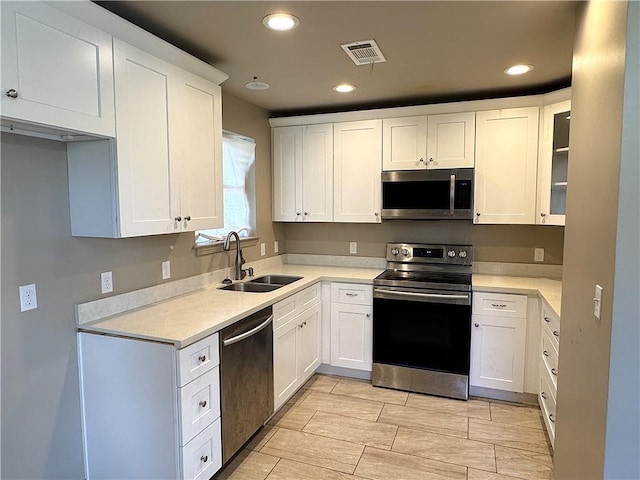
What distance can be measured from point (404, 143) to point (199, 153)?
5.99 ft

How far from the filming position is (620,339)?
1252mm

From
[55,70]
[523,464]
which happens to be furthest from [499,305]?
[55,70]

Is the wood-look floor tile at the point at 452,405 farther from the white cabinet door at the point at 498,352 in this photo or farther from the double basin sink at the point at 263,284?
the double basin sink at the point at 263,284

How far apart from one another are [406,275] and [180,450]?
2330 millimetres

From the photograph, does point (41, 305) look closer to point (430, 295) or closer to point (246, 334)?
point (246, 334)

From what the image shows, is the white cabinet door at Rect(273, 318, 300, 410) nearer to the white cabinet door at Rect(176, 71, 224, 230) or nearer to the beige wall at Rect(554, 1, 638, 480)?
the white cabinet door at Rect(176, 71, 224, 230)

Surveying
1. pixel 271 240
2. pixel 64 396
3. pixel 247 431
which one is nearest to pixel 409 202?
pixel 271 240

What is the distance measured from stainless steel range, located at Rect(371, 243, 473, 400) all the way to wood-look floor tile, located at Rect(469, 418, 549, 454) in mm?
370

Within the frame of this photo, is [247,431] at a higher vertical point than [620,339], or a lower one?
lower

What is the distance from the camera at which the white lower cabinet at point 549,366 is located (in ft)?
7.68

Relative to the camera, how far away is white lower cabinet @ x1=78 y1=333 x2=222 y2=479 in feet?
6.02

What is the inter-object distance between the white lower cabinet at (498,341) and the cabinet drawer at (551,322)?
0.21 m

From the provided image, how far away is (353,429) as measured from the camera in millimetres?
2703

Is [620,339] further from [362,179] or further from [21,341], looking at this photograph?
[362,179]
